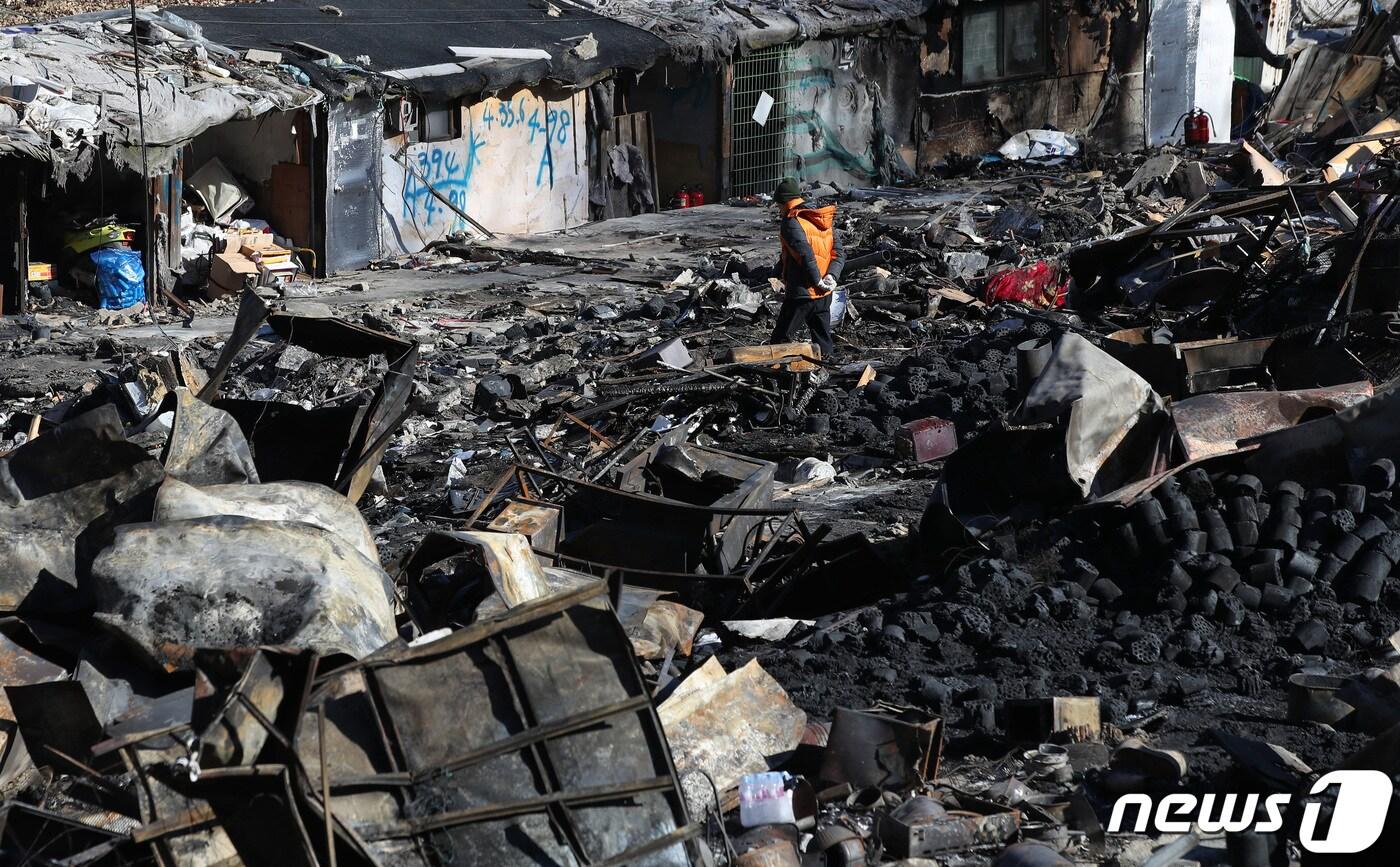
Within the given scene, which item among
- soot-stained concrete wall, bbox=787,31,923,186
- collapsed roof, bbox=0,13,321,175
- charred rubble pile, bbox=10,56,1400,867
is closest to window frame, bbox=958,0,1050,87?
soot-stained concrete wall, bbox=787,31,923,186

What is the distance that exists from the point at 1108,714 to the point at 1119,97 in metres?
22.9

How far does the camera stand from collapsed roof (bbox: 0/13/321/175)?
548 inches

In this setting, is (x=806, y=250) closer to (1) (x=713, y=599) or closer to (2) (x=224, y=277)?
(1) (x=713, y=599)

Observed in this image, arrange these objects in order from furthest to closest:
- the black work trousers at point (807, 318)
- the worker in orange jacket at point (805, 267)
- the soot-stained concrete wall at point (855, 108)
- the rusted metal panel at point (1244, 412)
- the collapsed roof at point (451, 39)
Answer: the soot-stained concrete wall at point (855, 108) → the collapsed roof at point (451, 39) → the black work trousers at point (807, 318) → the worker in orange jacket at point (805, 267) → the rusted metal panel at point (1244, 412)

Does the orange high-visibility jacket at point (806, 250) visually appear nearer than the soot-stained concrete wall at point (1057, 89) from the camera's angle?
Yes

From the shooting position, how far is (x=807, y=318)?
12.7m

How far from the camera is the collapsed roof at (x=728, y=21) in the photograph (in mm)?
21062

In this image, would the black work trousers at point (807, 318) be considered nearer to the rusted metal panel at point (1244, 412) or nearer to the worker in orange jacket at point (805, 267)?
the worker in orange jacket at point (805, 267)

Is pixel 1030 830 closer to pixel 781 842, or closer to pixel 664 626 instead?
pixel 781 842

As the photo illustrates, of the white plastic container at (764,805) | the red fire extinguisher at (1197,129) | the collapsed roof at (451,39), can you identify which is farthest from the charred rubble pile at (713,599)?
the red fire extinguisher at (1197,129)

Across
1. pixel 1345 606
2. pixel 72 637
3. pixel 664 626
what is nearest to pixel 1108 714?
pixel 1345 606

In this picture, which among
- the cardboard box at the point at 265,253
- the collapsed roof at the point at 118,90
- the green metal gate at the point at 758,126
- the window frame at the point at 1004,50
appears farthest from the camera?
the window frame at the point at 1004,50

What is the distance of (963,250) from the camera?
17219mm

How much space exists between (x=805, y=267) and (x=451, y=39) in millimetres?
9054
